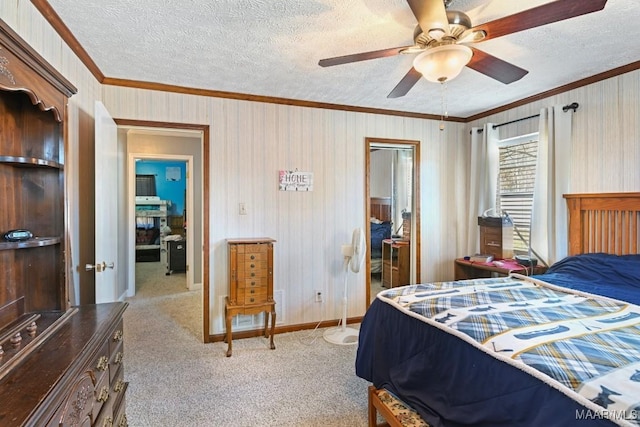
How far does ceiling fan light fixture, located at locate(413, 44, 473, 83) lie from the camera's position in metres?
1.66

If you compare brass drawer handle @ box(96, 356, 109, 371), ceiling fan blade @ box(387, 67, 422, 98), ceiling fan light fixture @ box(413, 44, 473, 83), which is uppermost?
ceiling fan blade @ box(387, 67, 422, 98)

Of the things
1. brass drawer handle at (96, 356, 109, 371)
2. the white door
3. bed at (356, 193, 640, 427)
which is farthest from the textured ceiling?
brass drawer handle at (96, 356, 109, 371)

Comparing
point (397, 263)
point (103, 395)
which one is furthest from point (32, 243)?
point (397, 263)

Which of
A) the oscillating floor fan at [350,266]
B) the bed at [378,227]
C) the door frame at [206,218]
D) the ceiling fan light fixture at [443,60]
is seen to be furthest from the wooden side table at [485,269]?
the door frame at [206,218]

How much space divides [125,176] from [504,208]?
201 inches

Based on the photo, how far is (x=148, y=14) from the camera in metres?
1.90

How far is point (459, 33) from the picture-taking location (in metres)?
1.62

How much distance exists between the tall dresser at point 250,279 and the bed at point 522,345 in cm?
117

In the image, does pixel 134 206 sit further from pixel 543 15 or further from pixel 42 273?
pixel 543 15

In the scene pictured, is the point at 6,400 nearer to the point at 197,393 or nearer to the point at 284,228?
the point at 197,393

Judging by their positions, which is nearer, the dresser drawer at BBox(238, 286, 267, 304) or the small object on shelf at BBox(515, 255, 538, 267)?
the dresser drawer at BBox(238, 286, 267, 304)

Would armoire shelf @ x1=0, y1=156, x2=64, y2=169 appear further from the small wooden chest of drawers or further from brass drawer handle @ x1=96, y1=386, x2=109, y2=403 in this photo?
the small wooden chest of drawers

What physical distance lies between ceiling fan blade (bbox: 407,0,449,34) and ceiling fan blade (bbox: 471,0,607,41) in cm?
17

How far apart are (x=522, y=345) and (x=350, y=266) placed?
211 cm
